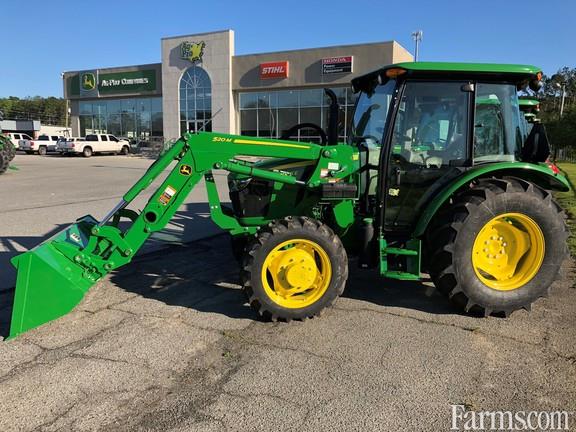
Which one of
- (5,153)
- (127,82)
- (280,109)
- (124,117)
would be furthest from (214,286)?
(124,117)

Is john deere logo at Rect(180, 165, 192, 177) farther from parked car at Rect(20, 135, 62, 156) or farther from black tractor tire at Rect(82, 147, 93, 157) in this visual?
parked car at Rect(20, 135, 62, 156)

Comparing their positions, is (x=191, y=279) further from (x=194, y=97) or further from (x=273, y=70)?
(x=194, y=97)

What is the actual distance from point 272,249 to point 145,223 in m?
1.23

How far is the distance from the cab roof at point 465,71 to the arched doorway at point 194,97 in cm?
3466

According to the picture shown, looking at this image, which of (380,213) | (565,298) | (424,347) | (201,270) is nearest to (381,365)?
(424,347)

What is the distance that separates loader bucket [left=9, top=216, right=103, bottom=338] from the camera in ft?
12.3

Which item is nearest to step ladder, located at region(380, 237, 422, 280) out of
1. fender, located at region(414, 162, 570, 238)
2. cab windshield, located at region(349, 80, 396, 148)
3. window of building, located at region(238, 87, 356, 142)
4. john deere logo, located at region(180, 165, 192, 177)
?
fender, located at region(414, 162, 570, 238)

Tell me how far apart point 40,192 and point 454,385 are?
13.3 metres

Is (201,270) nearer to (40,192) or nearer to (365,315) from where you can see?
(365,315)

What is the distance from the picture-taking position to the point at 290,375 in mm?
3316

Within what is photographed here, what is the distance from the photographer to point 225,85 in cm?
3684

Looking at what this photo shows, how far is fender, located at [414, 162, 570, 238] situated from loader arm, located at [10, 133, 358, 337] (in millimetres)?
855

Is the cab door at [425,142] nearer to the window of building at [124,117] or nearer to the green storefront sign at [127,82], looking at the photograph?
the window of building at [124,117]

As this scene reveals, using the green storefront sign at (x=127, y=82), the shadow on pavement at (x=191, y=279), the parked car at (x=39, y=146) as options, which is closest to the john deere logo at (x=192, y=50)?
the green storefront sign at (x=127, y=82)
